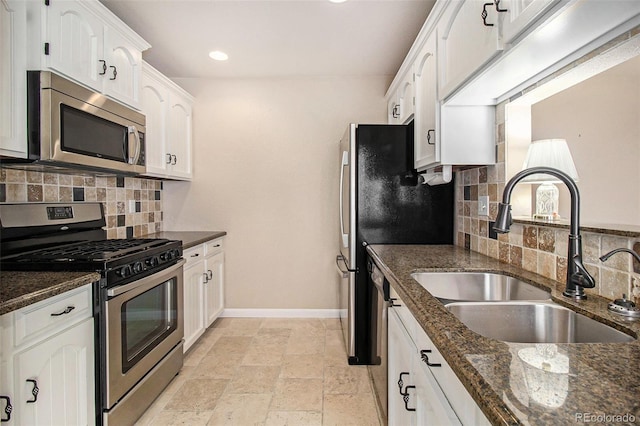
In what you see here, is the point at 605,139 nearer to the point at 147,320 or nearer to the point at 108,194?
the point at 147,320

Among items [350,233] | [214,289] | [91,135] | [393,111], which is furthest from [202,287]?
[393,111]

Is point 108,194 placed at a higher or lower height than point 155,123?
lower

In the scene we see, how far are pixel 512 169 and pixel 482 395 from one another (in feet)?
4.76

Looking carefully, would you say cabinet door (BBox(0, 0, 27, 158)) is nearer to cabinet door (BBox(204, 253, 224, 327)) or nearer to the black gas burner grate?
the black gas burner grate

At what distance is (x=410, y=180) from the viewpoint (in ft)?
8.07

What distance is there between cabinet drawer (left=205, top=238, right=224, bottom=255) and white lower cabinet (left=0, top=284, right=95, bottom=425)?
155cm

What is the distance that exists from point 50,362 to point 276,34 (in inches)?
95.0

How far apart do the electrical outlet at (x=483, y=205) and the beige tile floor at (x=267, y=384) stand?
1.31 meters

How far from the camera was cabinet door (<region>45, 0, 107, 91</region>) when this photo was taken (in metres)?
1.65

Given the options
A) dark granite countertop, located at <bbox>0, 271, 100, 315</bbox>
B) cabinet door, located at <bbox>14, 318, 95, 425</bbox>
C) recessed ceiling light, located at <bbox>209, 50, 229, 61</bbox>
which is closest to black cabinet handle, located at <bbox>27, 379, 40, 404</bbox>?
cabinet door, located at <bbox>14, 318, 95, 425</bbox>

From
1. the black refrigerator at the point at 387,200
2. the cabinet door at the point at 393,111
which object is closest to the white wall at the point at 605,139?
the black refrigerator at the point at 387,200

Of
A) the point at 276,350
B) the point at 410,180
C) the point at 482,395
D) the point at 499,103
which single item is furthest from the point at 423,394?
the point at 276,350

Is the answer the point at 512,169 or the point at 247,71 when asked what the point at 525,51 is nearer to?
the point at 512,169

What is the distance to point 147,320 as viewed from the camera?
196 centimetres
